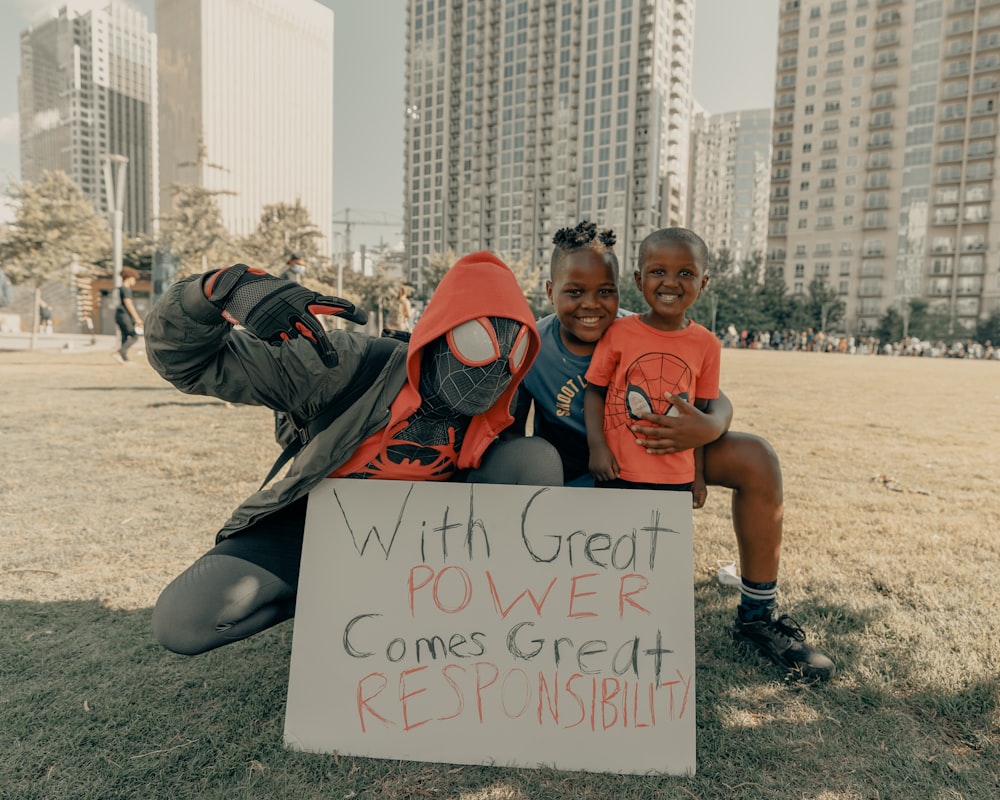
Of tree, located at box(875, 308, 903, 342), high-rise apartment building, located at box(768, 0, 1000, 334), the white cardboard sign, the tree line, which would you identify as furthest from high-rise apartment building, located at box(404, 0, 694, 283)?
the white cardboard sign

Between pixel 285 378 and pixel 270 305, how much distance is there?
1.13 ft

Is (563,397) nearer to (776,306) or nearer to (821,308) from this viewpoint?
(776,306)

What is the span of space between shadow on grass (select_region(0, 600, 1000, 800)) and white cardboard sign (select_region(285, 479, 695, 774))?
83 millimetres

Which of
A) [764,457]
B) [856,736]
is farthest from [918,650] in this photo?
[764,457]

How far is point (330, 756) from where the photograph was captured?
6.26 feet

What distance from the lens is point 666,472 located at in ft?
7.63

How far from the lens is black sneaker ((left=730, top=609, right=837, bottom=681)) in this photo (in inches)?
93.2

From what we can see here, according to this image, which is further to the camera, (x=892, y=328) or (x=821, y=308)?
(x=821, y=308)

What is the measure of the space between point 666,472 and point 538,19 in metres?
112

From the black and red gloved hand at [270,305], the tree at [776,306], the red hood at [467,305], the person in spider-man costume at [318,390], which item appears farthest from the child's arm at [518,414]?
the tree at [776,306]

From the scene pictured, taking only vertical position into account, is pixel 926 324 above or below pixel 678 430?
above

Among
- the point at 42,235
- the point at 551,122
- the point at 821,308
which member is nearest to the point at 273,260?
the point at 42,235

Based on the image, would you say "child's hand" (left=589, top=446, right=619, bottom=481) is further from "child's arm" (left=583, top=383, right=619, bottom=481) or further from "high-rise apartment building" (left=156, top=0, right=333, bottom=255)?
"high-rise apartment building" (left=156, top=0, right=333, bottom=255)

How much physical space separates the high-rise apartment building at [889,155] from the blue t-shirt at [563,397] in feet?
253
